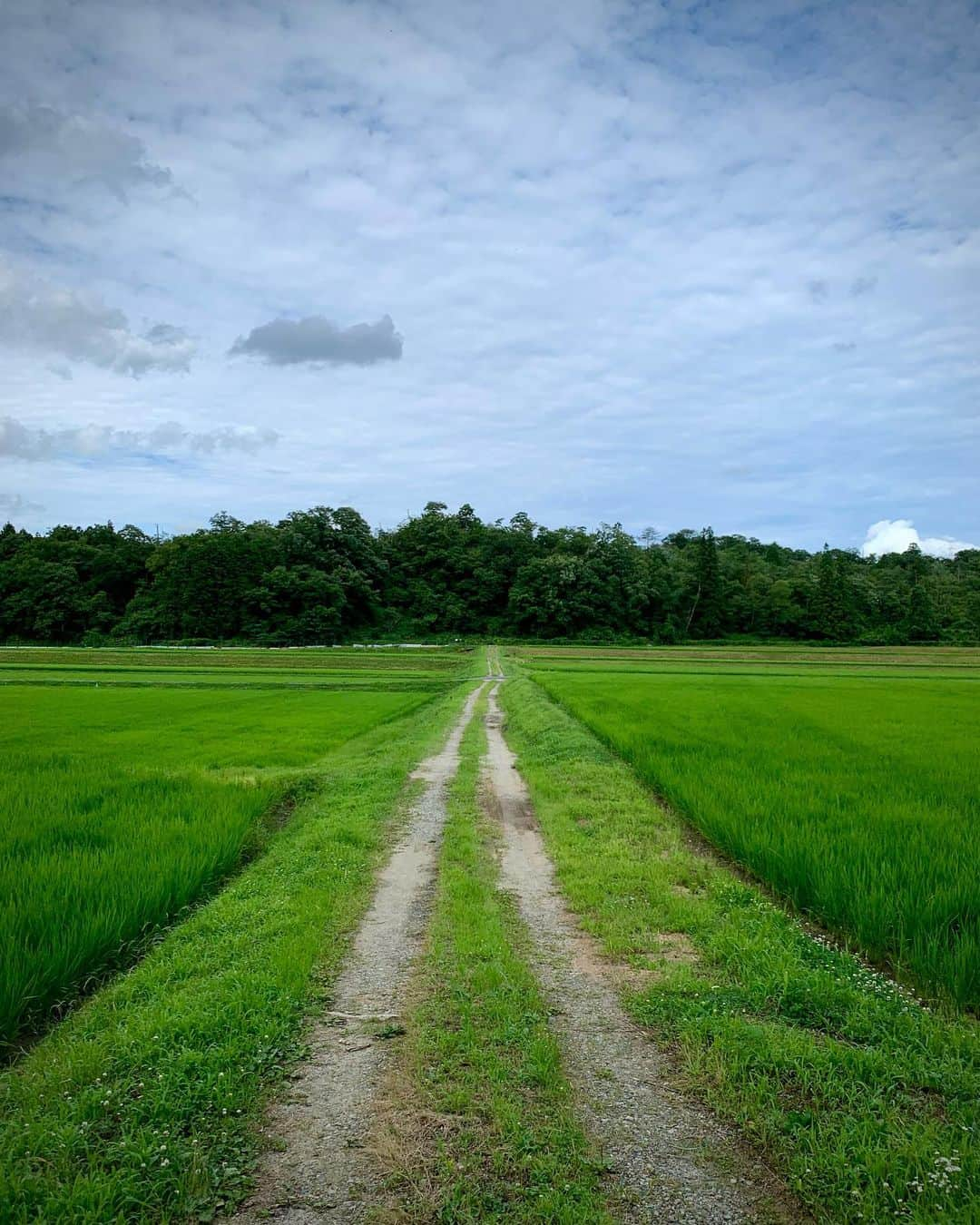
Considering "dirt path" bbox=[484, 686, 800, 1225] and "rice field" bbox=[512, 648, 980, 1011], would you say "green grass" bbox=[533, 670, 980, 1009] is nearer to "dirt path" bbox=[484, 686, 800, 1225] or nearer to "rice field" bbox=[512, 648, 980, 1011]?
"rice field" bbox=[512, 648, 980, 1011]

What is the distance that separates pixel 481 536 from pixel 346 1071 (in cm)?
9215

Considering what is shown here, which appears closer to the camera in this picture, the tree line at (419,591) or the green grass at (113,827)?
the green grass at (113,827)

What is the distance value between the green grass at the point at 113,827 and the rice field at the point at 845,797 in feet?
19.1

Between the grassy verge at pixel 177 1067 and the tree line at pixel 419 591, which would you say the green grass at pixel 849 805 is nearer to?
the grassy verge at pixel 177 1067

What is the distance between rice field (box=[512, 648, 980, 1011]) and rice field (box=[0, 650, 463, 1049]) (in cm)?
580

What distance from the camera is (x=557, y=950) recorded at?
17.5ft

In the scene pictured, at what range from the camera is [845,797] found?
9.03 meters

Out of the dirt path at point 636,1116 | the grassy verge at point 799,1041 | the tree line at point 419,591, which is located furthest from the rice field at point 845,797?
the tree line at point 419,591

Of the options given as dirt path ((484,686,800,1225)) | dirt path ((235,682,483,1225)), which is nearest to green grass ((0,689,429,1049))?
dirt path ((235,682,483,1225))

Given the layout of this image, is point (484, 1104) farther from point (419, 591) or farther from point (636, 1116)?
point (419, 591)

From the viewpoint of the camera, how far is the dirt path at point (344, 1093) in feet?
9.51

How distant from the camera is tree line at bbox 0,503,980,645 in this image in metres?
78.1

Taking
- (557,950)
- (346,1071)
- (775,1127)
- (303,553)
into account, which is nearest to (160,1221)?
(346,1071)

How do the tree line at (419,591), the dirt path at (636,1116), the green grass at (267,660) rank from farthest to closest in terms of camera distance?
the tree line at (419,591) → the green grass at (267,660) → the dirt path at (636,1116)
